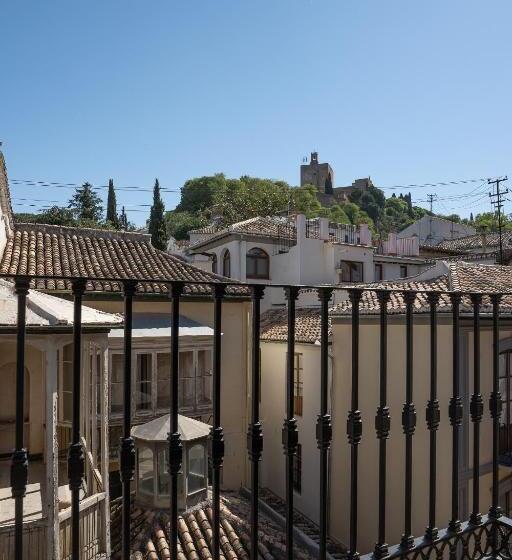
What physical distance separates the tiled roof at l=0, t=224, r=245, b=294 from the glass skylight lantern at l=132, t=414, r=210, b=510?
275 cm

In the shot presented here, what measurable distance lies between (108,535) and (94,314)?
8.84ft

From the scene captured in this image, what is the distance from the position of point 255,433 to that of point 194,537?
5.04 m

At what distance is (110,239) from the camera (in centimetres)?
1084

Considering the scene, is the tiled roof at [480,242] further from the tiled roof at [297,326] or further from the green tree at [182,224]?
the green tree at [182,224]

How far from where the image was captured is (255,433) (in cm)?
147

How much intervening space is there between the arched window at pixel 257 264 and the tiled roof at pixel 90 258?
5566 millimetres

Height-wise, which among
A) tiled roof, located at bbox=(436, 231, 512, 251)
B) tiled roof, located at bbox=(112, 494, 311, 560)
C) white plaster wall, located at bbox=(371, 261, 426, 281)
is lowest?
tiled roof, located at bbox=(112, 494, 311, 560)

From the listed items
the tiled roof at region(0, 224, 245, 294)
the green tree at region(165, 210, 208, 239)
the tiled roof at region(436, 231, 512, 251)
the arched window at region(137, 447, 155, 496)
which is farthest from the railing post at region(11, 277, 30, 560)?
the green tree at region(165, 210, 208, 239)

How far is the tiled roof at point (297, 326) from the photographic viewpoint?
9688 millimetres

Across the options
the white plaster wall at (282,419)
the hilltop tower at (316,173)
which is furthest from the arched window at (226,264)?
the hilltop tower at (316,173)

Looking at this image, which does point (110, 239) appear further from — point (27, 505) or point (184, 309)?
point (27, 505)

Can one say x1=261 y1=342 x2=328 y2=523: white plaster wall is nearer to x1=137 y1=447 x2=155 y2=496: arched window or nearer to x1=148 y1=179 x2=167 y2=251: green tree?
x1=137 y1=447 x2=155 y2=496: arched window

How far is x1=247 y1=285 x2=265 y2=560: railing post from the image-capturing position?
4.67 feet

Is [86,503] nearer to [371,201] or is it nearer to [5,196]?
[5,196]
